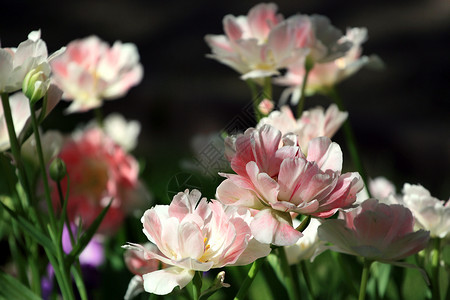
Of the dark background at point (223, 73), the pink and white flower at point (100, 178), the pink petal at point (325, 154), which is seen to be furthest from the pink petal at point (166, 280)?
the dark background at point (223, 73)

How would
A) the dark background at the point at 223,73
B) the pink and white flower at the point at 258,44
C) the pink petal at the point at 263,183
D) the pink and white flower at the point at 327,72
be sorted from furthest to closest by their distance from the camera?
the dark background at the point at 223,73 → the pink and white flower at the point at 327,72 → the pink and white flower at the point at 258,44 → the pink petal at the point at 263,183

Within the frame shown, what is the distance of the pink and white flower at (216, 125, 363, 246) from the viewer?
39 cm

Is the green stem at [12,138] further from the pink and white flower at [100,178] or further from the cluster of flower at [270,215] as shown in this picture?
the pink and white flower at [100,178]

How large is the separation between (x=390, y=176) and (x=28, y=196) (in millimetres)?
1077

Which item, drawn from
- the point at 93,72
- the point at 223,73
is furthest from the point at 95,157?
the point at 223,73

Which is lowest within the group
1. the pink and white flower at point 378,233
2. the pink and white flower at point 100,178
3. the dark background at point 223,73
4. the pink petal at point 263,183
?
the dark background at point 223,73

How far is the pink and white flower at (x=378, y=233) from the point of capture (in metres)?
0.44

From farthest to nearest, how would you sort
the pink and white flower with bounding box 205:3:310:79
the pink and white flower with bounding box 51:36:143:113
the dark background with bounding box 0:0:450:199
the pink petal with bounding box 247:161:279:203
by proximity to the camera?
the dark background with bounding box 0:0:450:199 < the pink and white flower with bounding box 51:36:143:113 < the pink and white flower with bounding box 205:3:310:79 < the pink petal with bounding box 247:161:279:203

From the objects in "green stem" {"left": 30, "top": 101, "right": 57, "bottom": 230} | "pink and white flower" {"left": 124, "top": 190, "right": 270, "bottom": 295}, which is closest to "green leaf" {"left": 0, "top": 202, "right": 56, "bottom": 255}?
"green stem" {"left": 30, "top": 101, "right": 57, "bottom": 230}

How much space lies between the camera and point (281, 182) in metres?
0.40

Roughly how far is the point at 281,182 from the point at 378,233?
9 centimetres

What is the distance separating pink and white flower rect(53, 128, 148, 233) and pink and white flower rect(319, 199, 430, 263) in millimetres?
455

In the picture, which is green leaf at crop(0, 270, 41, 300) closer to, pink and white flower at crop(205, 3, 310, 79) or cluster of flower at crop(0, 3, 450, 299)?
cluster of flower at crop(0, 3, 450, 299)

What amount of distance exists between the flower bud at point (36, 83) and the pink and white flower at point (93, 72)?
42 centimetres
